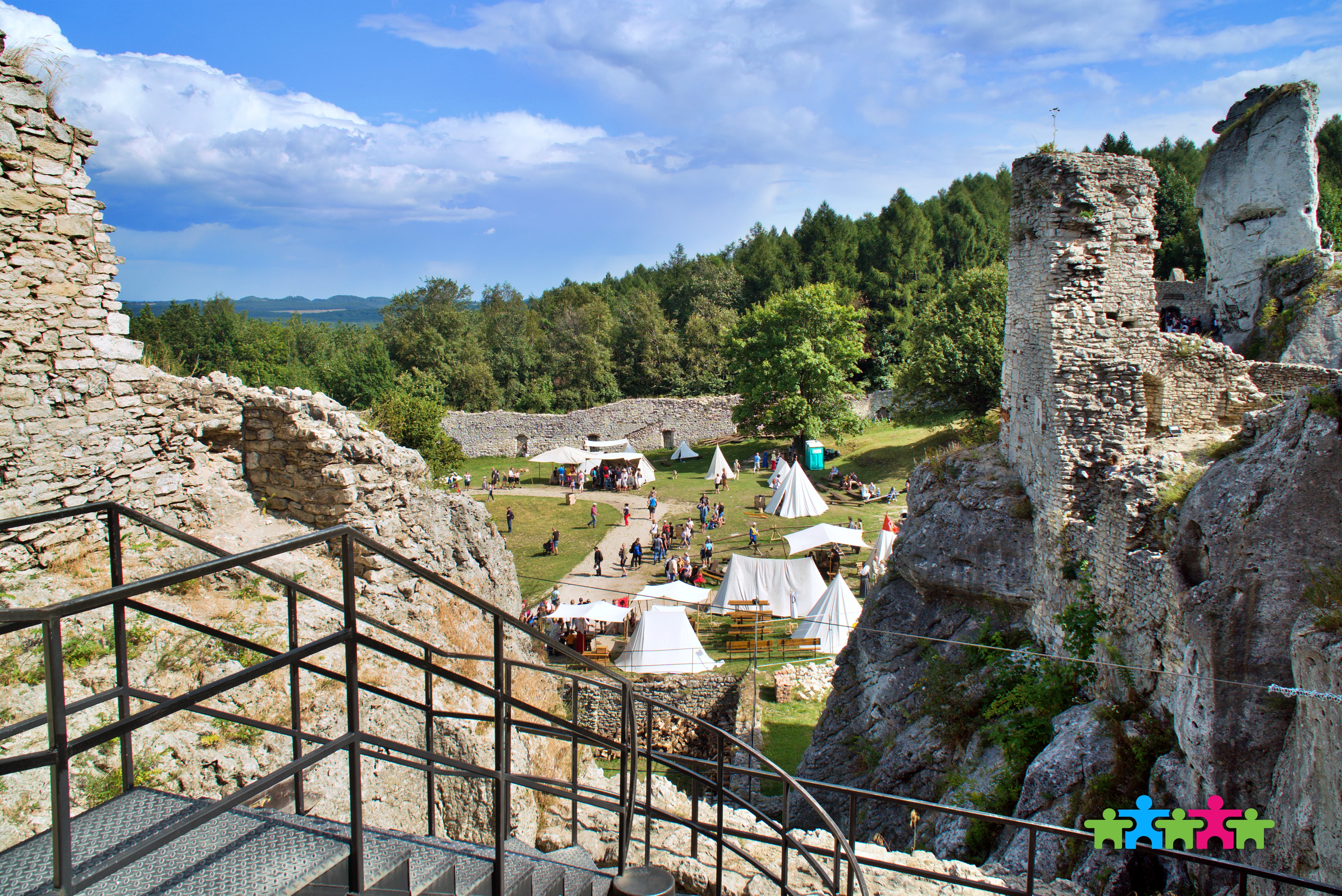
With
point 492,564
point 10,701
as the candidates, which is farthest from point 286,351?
point 10,701

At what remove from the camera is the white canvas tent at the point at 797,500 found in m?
24.2

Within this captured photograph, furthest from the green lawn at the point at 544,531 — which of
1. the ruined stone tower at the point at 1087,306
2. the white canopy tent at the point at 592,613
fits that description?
the ruined stone tower at the point at 1087,306

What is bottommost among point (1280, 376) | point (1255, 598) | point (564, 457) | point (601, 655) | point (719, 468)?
point (601, 655)

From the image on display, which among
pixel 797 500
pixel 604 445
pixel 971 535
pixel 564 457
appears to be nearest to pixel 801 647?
pixel 971 535

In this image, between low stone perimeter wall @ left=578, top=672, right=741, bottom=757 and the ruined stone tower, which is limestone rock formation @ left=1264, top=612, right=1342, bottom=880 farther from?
low stone perimeter wall @ left=578, top=672, right=741, bottom=757

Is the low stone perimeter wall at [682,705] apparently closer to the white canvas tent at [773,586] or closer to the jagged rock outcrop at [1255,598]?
the white canvas tent at [773,586]

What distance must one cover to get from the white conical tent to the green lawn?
5.20 meters

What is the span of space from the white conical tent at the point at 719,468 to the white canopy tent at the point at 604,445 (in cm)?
507

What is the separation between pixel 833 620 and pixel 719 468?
1649 cm

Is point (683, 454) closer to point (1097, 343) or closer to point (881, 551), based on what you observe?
point (881, 551)

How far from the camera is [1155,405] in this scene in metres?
11.0

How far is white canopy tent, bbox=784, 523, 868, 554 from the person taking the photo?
20.5 m

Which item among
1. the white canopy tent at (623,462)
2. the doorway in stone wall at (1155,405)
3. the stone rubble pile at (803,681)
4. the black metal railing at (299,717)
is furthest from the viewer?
the white canopy tent at (623,462)

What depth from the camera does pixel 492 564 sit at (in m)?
9.91
